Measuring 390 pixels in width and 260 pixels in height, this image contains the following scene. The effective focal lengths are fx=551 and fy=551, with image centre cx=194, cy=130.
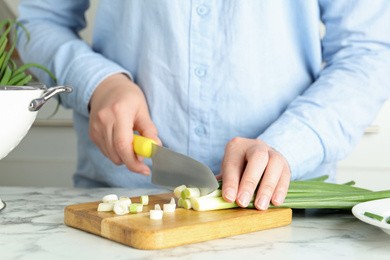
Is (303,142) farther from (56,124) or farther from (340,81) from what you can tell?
(56,124)

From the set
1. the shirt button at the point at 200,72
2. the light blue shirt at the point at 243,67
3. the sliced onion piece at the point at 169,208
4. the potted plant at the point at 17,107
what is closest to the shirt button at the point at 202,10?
the light blue shirt at the point at 243,67

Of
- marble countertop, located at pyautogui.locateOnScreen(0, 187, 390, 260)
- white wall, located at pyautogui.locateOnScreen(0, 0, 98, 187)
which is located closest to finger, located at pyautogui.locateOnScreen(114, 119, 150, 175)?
marble countertop, located at pyautogui.locateOnScreen(0, 187, 390, 260)

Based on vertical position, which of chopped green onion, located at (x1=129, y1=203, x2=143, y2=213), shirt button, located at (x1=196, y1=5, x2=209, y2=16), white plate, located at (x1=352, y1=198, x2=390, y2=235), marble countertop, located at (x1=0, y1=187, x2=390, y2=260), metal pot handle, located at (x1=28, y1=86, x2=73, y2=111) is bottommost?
marble countertop, located at (x1=0, y1=187, x2=390, y2=260)

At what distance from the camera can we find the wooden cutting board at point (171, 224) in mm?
729

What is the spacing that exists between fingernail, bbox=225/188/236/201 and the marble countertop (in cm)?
7

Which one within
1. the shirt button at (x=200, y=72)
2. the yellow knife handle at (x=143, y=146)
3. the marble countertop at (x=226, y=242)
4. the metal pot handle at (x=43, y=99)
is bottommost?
the marble countertop at (x=226, y=242)

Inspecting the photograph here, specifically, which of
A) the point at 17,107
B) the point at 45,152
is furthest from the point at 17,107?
the point at 45,152

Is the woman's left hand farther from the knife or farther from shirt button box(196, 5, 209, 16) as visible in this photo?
shirt button box(196, 5, 209, 16)

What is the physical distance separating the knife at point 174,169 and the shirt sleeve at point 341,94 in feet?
0.71

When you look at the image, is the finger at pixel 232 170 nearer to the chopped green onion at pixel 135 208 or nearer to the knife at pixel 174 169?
the knife at pixel 174 169

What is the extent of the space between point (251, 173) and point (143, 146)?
25 cm

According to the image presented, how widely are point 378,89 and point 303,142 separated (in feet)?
0.78

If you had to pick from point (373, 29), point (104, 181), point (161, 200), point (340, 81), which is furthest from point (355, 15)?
point (104, 181)

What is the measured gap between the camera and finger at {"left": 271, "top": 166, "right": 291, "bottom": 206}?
2.88 ft
